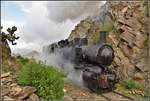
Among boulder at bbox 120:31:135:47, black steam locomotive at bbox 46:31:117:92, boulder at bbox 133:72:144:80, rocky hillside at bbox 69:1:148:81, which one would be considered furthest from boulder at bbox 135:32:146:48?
black steam locomotive at bbox 46:31:117:92

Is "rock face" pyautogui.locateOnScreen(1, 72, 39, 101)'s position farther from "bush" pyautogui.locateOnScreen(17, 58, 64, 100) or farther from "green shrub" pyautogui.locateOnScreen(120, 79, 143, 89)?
"green shrub" pyautogui.locateOnScreen(120, 79, 143, 89)

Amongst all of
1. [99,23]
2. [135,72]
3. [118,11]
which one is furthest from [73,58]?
[99,23]

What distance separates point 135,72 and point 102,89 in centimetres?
401

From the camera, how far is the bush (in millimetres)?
9266

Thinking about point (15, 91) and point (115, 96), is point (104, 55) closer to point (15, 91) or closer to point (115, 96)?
point (115, 96)

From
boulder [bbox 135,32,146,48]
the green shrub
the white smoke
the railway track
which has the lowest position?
the railway track

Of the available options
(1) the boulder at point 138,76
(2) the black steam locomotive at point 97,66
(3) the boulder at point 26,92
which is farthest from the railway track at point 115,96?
(3) the boulder at point 26,92

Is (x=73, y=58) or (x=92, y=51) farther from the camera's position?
(x=73, y=58)

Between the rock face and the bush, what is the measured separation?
24cm

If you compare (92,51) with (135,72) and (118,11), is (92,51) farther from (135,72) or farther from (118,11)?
(118,11)

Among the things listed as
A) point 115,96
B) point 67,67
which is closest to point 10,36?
point 67,67

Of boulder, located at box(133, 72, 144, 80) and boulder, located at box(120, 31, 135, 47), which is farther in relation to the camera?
boulder, located at box(120, 31, 135, 47)

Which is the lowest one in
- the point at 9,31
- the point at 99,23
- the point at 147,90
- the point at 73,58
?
the point at 147,90

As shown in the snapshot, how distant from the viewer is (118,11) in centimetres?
2109
